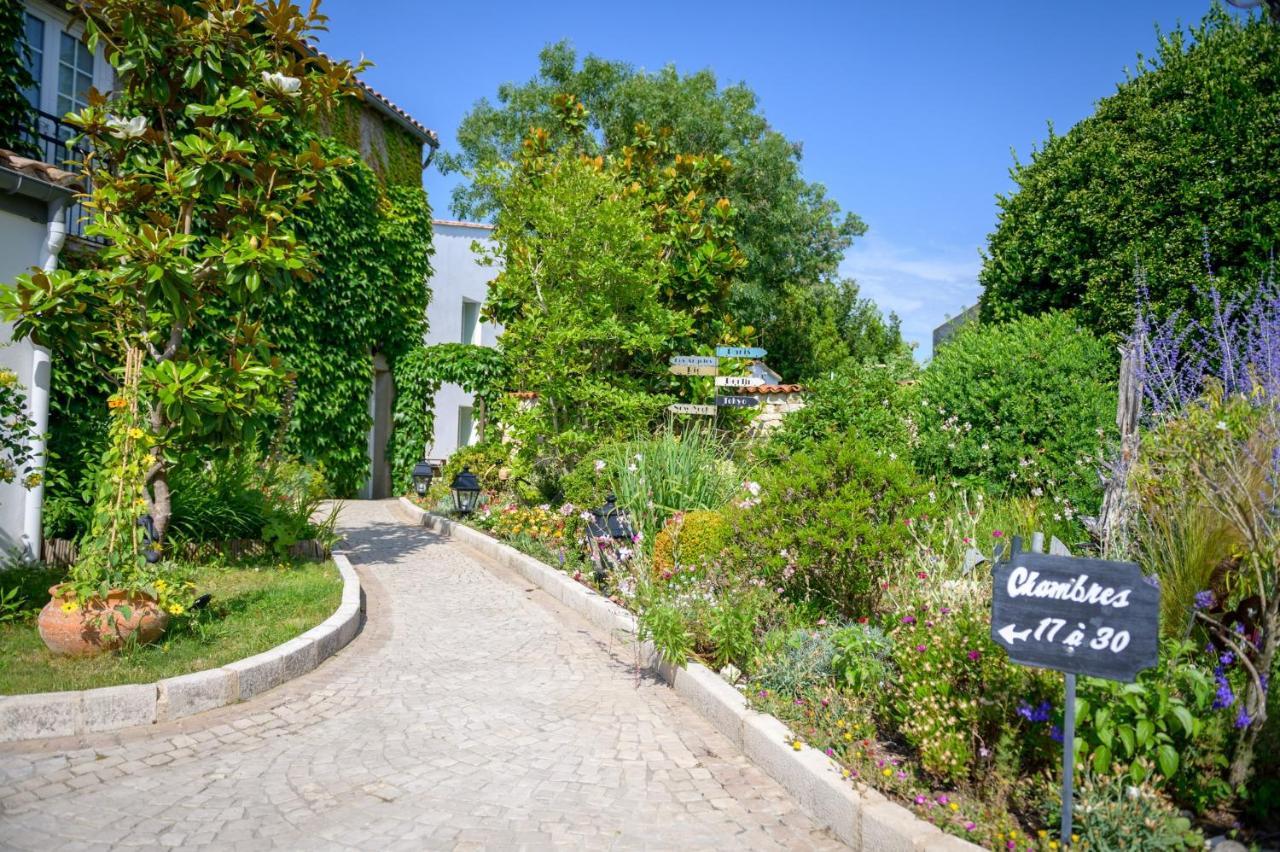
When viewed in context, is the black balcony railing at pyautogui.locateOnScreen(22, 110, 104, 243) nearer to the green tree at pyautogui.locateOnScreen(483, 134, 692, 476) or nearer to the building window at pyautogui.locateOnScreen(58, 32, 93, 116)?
the building window at pyautogui.locateOnScreen(58, 32, 93, 116)

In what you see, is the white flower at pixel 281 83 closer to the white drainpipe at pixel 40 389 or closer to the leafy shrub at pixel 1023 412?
the white drainpipe at pixel 40 389

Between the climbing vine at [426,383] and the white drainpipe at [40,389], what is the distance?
8439 millimetres

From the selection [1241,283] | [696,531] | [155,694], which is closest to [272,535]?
[155,694]

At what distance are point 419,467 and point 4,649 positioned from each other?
8996 mm

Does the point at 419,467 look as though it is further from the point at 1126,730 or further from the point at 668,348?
the point at 1126,730

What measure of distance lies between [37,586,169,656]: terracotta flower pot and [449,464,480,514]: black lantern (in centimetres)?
698

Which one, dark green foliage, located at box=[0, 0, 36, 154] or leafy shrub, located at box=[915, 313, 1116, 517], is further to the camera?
dark green foliage, located at box=[0, 0, 36, 154]

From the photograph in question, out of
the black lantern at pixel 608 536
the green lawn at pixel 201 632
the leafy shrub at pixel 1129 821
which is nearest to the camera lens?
the leafy shrub at pixel 1129 821

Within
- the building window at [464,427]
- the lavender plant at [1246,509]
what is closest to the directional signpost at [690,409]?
the lavender plant at [1246,509]

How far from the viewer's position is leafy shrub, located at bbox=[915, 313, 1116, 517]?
27.2ft

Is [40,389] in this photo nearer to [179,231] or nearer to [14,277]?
[14,277]

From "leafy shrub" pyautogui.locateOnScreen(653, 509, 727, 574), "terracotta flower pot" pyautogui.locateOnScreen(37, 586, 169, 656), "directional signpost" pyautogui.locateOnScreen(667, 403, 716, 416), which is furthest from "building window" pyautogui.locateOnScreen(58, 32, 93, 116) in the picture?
"leafy shrub" pyautogui.locateOnScreen(653, 509, 727, 574)

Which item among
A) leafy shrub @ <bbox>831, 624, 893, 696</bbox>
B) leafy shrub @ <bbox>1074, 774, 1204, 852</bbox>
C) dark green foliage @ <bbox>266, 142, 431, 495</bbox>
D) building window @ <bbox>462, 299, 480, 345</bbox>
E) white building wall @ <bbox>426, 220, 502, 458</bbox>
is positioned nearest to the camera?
leafy shrub @ <bbox>1074, 774, 1204, 852</bbox>

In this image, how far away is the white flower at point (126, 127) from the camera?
6438 millimetres
